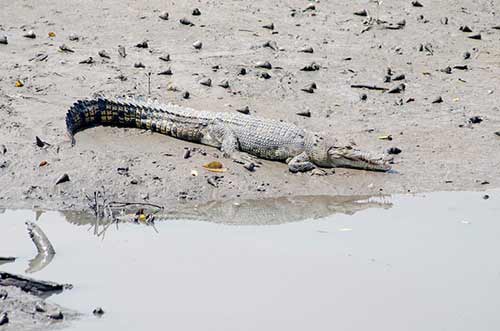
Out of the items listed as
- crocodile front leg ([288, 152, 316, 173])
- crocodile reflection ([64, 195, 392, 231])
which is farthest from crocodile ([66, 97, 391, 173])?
crocodile reflection ([64, 195, 392, 231])

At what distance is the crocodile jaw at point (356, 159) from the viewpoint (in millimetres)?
9242

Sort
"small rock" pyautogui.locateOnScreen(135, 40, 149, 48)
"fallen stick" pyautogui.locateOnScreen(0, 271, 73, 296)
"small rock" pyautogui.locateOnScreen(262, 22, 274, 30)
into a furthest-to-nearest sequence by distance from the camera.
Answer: "small rock" pyautogui.locateOnScreen(262, 22, 274, 30)
"small rock" pyautogui.locateOnScreen(135, 40, 149, 48)
"fallen stick" pyautogui.locateOnScreen(0, 271, 73, 296)

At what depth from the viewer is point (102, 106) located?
31.8 ft

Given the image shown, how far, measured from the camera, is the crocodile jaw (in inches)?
364

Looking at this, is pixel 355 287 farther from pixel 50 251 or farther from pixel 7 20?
pixel 7 20

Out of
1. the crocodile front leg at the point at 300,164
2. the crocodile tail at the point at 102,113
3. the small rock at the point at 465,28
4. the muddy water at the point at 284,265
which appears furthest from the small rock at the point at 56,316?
the small rock at the point at 465,28

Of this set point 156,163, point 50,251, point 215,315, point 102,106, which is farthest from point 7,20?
point 215,315

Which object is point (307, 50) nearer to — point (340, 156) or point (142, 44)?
point (142, 44)

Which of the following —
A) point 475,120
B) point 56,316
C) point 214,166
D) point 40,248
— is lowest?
point 475,120

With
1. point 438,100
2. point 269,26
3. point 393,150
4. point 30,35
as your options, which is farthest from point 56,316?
point 269,26

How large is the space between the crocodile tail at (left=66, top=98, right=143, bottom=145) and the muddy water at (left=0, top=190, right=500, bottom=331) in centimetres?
168

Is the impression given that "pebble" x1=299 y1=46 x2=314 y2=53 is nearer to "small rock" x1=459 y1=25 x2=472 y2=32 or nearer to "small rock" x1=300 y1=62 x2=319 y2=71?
"small rock" x1=300 y1=62 x2=319 y2=71

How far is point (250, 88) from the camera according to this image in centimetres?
1091

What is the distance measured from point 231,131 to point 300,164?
0.77m
